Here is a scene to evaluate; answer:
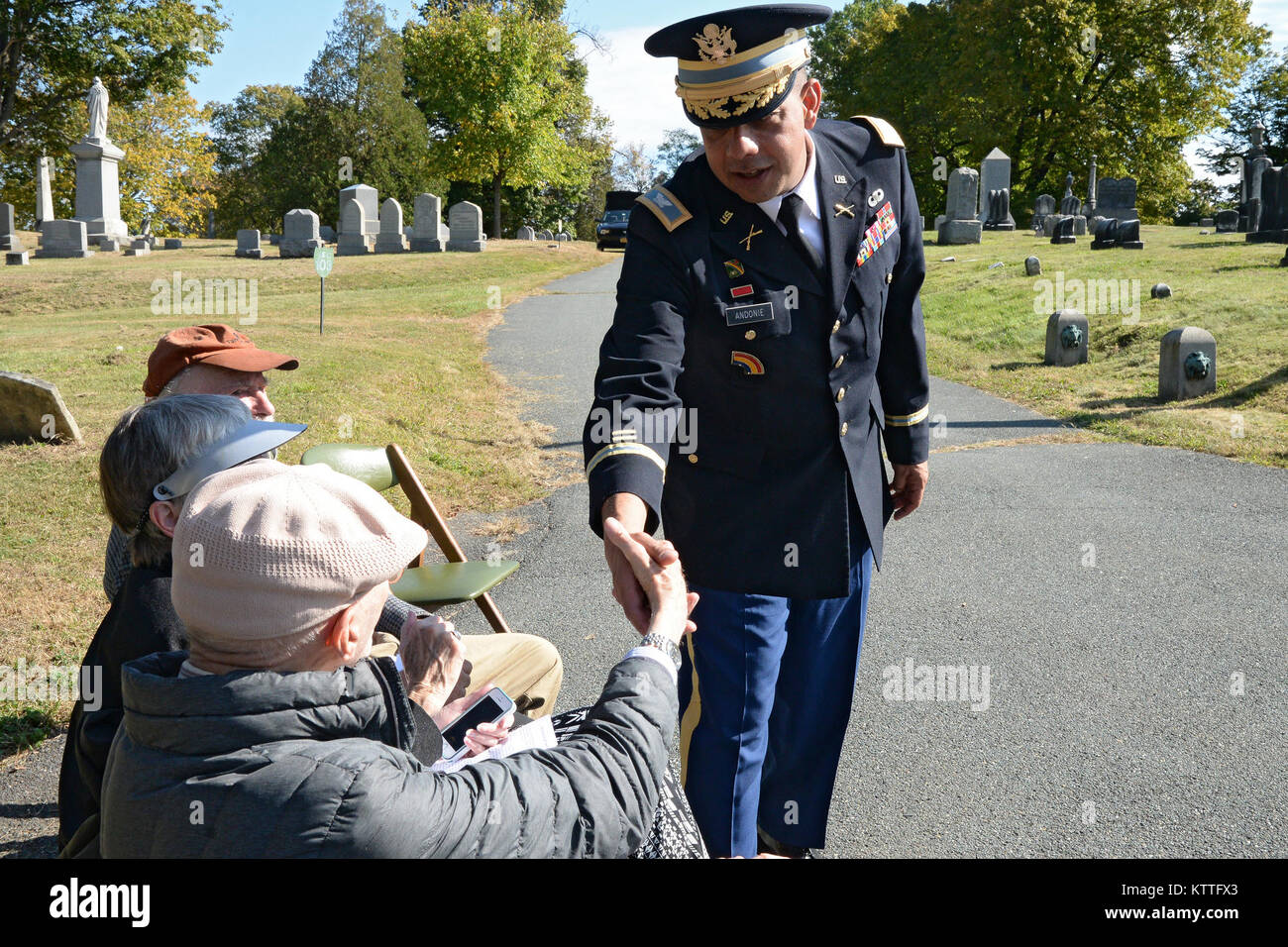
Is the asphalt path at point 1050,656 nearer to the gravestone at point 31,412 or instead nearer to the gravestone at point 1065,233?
the gravestone at point 31,412

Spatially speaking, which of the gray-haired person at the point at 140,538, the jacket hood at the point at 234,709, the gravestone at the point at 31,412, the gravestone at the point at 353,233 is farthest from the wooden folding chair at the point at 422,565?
the gravestone at the point at 353,233

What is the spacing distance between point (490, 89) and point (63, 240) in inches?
752

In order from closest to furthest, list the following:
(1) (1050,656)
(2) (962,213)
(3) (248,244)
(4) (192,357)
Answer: (4) (192,357) → (1) (1050,656) → (2) (962,213) → (3) (248,244)

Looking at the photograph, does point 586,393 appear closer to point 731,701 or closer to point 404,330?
point 404,330

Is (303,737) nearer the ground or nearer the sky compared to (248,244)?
nearer the ground

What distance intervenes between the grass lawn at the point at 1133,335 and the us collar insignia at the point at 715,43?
7.32m

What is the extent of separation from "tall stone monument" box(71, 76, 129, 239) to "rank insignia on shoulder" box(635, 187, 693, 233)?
33.0m

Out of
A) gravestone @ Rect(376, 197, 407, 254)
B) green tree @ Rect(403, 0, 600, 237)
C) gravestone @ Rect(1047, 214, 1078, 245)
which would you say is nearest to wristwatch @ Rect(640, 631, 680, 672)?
gravestone @ Rect(1047, 214, 1078, 245)

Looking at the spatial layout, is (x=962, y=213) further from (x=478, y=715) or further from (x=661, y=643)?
(x=661, y=643)

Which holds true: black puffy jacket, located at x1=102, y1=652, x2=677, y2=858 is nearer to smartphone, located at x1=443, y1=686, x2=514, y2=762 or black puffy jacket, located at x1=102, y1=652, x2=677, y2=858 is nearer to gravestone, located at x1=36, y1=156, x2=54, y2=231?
smartphone, located at x1=443, y1=686, x2=514, y2=762

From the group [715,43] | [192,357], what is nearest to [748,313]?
[715,43]

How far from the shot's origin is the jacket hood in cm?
158

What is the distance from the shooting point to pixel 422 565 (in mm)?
4727

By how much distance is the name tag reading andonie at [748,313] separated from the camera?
8.11ft
